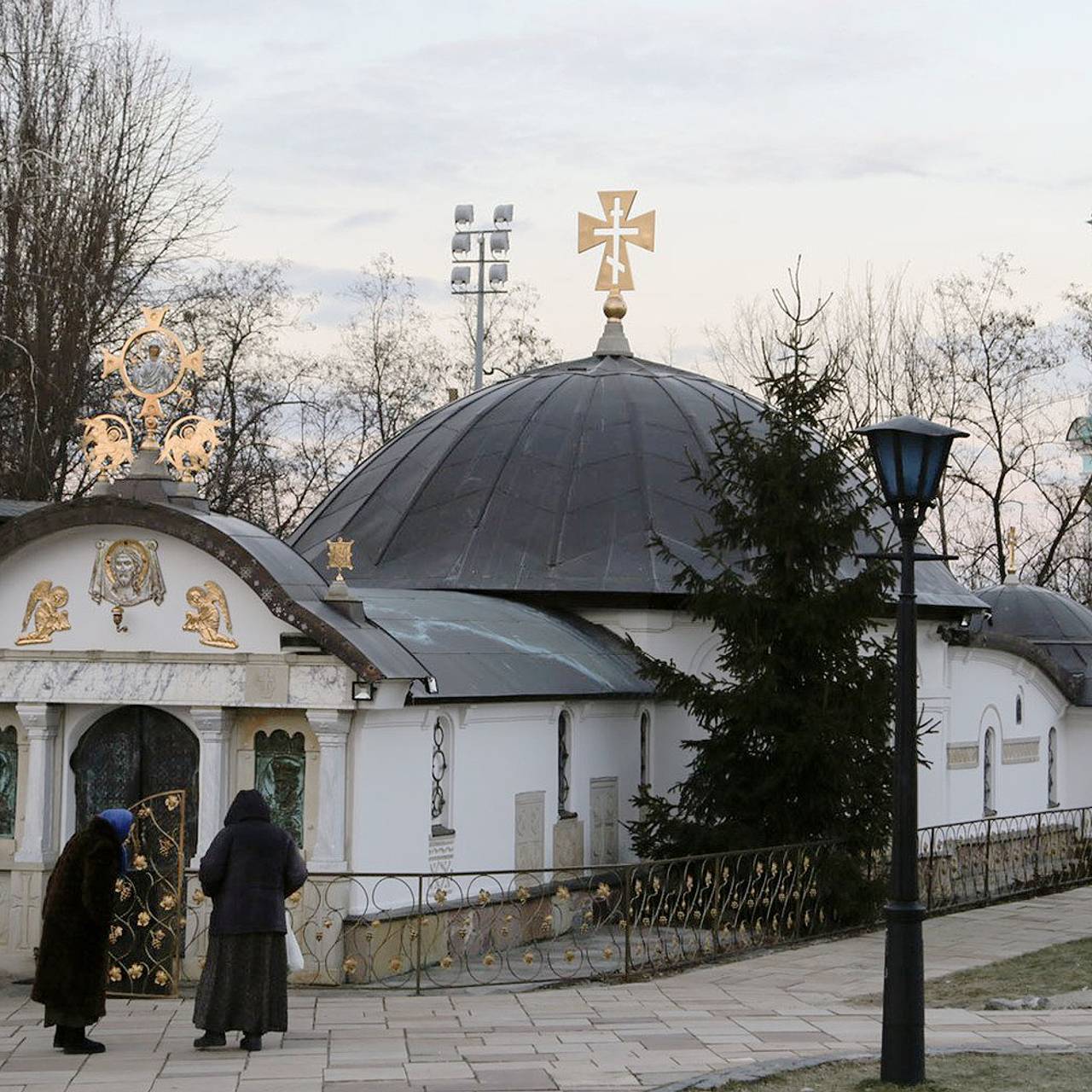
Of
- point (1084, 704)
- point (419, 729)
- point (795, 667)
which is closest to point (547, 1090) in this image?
point (419, 729)

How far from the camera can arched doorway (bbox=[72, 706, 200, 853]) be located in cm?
1770

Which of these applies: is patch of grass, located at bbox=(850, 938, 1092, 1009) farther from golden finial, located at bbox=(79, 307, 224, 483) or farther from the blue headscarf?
golden finial, located at bbox=(79, 307, 224, 483)

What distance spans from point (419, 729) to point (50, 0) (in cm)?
1931

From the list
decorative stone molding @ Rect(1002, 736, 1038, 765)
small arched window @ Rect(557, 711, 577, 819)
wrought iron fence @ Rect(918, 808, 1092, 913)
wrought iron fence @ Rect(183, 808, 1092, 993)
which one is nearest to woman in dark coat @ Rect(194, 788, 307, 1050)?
wrought iron fence @ Rect(183, 808, 1092, 993)

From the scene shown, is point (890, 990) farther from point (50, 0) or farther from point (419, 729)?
point (50, 0)

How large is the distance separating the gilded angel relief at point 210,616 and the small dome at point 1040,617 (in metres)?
18.3

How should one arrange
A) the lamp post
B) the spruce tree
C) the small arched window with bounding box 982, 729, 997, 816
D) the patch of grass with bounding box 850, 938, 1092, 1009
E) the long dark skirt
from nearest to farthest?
the lamp post, the long dark skirt, the patch of grass with bounding box 850, 938, 1092, 1009, the spruce tree, the small arched window with bounding box 982, 729, 997, 816

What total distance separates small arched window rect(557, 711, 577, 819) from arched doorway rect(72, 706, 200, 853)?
4.36 m

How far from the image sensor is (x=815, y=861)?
63.5ft

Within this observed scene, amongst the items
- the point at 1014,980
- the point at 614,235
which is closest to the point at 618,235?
the point at 614,235

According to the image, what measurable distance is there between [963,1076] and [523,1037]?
2977 mm

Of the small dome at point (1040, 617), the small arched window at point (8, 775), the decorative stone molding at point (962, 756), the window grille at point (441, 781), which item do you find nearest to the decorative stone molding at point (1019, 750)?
the decorative stone molding at point (962, 756)

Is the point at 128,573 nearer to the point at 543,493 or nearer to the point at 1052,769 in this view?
the point at 543,493

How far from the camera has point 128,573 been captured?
17.5 metres
